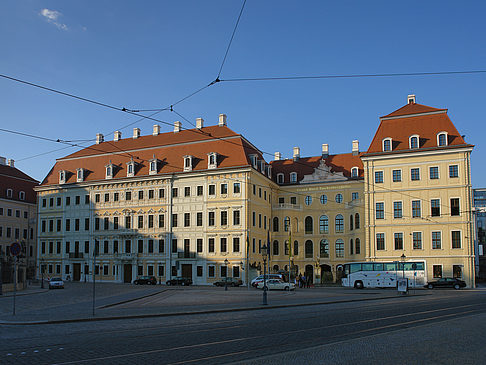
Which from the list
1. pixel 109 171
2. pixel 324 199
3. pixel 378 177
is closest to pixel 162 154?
pixel 109 171

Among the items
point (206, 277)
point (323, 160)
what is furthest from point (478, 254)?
point (206, 277)

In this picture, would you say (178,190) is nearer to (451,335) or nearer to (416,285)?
(416,285)

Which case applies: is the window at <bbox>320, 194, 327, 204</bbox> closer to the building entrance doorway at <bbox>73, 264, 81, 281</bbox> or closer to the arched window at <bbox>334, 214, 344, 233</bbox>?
the arched window at <bbox>334, 214, 344, 233</bbox>

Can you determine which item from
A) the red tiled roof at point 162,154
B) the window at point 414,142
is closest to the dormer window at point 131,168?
the red tiled roof at point 162,154

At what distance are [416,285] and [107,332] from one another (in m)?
43.2

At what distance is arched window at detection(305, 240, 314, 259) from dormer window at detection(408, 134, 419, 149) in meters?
20.6

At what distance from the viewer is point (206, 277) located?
62938 mm

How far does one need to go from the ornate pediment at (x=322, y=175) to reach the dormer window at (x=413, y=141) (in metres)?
12.9

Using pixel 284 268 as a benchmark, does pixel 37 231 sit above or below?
above

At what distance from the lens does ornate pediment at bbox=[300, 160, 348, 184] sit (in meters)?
69.2

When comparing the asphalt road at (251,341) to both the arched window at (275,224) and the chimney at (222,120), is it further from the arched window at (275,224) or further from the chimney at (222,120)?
the chimney at (222,120)

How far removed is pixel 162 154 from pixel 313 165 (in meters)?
22.4

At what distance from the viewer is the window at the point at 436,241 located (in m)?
55.9

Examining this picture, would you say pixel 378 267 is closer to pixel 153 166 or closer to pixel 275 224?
pixel 275 224
